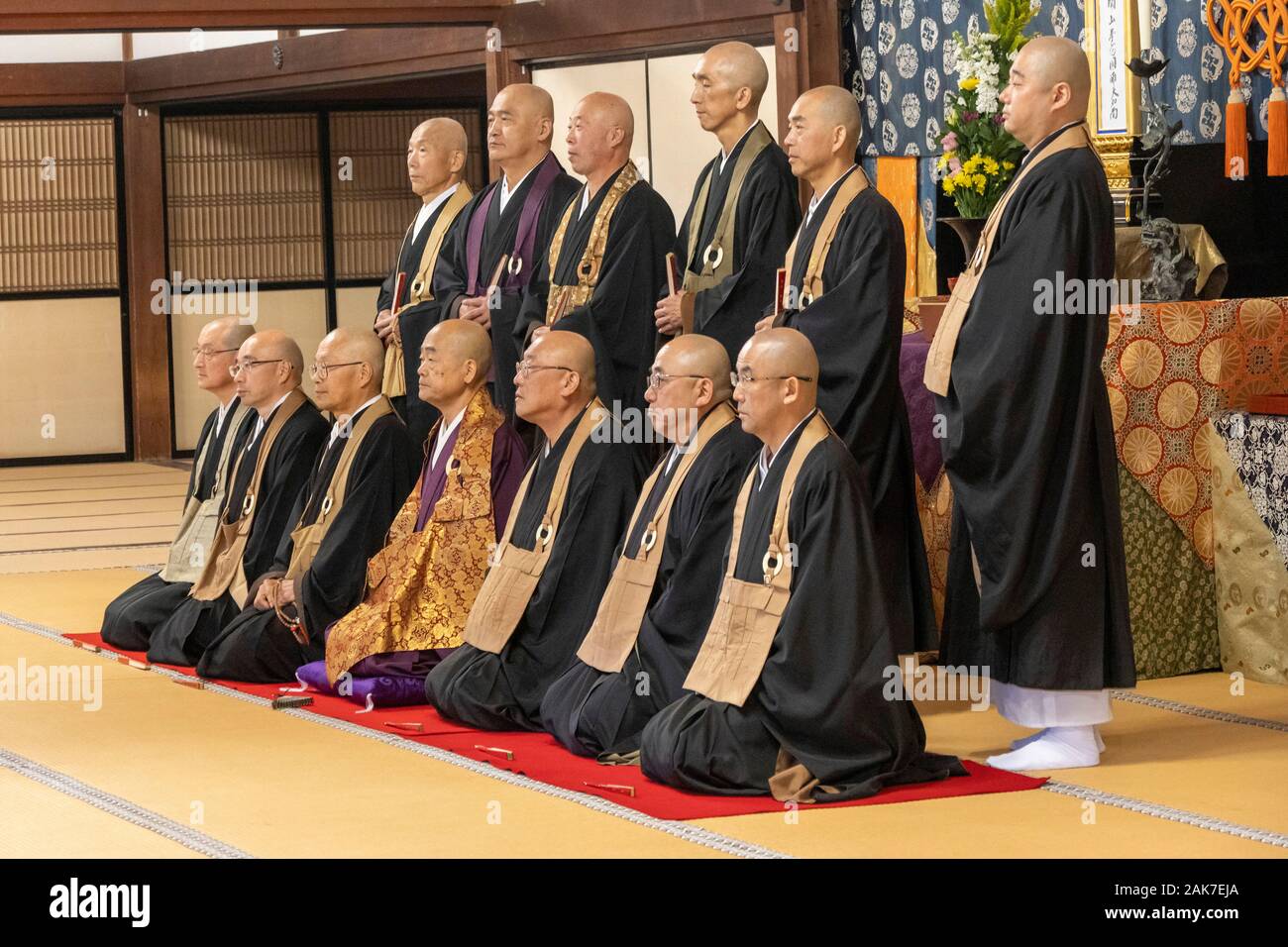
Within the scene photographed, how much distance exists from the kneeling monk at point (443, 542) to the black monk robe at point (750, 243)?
2.34 ft

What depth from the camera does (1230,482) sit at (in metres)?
6.02

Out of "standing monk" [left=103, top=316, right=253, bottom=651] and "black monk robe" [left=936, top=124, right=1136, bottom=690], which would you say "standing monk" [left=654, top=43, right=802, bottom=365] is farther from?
"standing monk" [left=103, top=316, right=253, bottom=651]

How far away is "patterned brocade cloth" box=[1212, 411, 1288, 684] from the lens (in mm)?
5859

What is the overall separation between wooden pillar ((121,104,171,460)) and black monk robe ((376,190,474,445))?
647cm

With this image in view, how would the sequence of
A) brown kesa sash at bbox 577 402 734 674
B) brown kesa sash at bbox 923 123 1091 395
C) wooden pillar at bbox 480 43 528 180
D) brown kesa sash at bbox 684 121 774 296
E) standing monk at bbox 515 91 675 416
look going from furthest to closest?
wooden pillar at bbox 480 43 528 180 → standing monk at bbox 515 91 675 416 → brown kesa sash at bbox 684 121 774 296 → brown kesa sash at bbox 577 402 734 674 → brown kesa sash at bbox 923 123 1091 395

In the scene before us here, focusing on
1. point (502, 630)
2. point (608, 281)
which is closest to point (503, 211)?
point (608, 281)

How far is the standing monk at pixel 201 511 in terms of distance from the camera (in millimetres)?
6871

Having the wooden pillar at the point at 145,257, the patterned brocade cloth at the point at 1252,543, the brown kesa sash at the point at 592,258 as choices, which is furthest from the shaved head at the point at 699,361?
the wooden pillar at the point at 145,257

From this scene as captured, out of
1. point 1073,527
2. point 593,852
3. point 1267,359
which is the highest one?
point 1267,359

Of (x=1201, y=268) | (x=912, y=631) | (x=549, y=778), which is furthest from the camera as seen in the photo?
(x=1201, y=268)

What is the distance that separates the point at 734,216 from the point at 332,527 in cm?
159

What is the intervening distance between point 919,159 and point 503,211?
210cm

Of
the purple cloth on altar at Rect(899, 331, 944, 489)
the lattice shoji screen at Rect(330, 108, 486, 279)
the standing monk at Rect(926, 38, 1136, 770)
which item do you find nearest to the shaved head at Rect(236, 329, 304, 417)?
the purple cloth on altar at Rect(899, 331, 944, 489)

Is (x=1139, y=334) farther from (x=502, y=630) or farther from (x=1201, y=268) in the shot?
(x=502, y=630)
